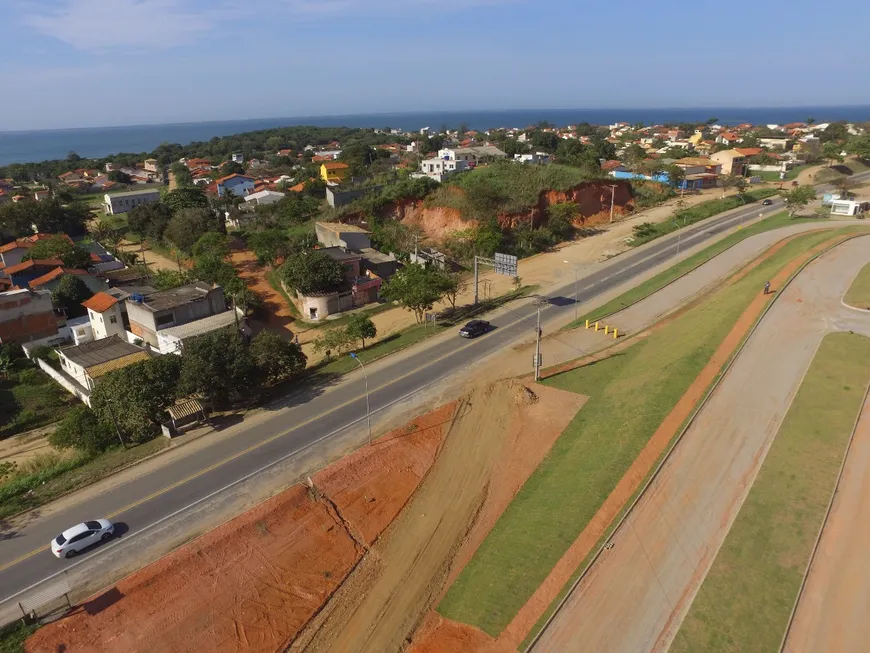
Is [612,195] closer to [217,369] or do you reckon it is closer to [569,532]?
[217,369]

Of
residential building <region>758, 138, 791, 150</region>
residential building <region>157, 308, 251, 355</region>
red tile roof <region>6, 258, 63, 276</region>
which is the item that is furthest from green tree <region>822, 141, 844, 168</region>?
A: red tile roof <region>6, 258, 63, 276</region>

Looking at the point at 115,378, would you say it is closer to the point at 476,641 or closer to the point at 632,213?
the point at 476,641

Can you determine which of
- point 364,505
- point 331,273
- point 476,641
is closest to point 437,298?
point 331,273

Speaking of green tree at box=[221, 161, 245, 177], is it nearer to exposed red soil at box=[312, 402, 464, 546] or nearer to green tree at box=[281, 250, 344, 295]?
green tree at box=[281, 250, 344, 295]

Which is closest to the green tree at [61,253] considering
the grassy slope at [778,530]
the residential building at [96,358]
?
the residential building at [96,358]

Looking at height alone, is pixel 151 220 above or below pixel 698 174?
below

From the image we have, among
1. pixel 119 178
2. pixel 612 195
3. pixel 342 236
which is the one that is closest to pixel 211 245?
pixel 342 236
